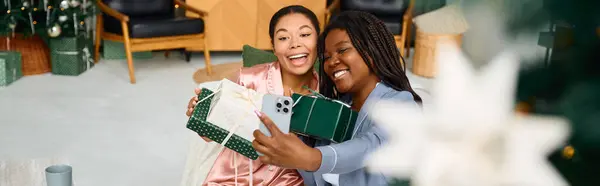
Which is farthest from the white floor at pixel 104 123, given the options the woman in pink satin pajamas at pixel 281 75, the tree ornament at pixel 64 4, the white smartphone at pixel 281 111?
the white smartphone at pixel 281 111

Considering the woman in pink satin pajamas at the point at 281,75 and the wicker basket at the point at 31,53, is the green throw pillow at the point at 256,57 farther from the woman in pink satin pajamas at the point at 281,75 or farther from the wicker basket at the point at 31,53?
the wicker basket at the point at 31,53

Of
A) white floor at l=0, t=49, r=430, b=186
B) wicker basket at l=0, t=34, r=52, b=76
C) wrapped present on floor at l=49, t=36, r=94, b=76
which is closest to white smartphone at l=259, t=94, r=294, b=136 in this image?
white floor at l=0, t=49, r=430, b=186

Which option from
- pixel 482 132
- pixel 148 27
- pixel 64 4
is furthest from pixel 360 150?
pixel 64 4

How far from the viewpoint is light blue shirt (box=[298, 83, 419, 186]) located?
35.4 inches

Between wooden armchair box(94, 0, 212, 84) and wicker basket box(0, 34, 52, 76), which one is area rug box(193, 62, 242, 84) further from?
wicker basket box(0, 34, 52, 76)

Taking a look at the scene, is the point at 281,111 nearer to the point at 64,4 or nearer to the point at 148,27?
the point at 148,27

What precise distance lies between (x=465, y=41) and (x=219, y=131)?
1.10 m

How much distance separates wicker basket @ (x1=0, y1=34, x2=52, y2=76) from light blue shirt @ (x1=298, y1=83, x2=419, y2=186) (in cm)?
356

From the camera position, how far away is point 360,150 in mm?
954

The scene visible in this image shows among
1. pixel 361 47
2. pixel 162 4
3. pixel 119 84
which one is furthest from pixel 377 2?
pixel 361 47

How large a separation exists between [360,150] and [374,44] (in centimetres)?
27

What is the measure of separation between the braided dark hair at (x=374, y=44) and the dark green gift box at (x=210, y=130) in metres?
0.29

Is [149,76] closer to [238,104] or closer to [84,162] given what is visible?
[84,162]

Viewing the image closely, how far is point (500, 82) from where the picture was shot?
236mm
